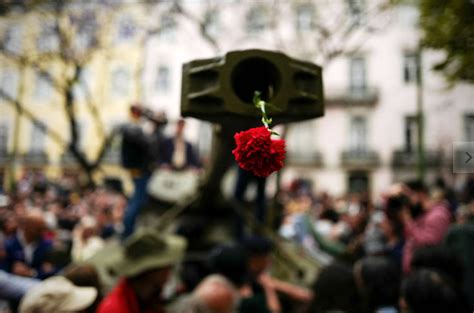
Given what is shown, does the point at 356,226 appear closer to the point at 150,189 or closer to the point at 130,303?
the point at 150,189

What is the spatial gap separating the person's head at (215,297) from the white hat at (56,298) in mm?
627

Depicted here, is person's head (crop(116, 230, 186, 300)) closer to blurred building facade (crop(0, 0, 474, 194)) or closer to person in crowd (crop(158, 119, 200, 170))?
person in crowd (crop(158, 119, 200, 170))

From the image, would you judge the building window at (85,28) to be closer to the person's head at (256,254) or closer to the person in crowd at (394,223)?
the person in crowd at (394,223)

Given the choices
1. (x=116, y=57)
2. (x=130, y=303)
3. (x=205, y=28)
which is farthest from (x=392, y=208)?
(x=116, y=57)

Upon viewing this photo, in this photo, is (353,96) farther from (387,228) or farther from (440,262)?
(440,262)

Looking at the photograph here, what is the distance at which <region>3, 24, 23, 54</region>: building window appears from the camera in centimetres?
1250

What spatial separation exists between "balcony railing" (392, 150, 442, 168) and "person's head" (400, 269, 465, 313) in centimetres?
2475

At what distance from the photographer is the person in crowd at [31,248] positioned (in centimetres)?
439

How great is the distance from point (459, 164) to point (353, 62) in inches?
1036

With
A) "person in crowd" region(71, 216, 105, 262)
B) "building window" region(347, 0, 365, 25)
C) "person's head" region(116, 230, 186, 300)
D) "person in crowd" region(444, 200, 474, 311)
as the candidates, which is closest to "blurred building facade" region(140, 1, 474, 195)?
"building window" region(347, 0, 365, 25)

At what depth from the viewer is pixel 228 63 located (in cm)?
134

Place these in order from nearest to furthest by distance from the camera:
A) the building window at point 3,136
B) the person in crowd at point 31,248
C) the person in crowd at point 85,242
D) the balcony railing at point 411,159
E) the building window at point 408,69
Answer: the person in crowd at point 31,248 → the person in crowd at point 85,242 → the building window at point 408,69 → the balcony railing at point 411,159 → the building window at point 3,136

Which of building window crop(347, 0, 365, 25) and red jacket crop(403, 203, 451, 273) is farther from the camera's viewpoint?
building window crop(347, 0, 365, 25)

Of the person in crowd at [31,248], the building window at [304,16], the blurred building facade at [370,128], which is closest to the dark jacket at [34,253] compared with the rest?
the person in crowd at [31,248]
